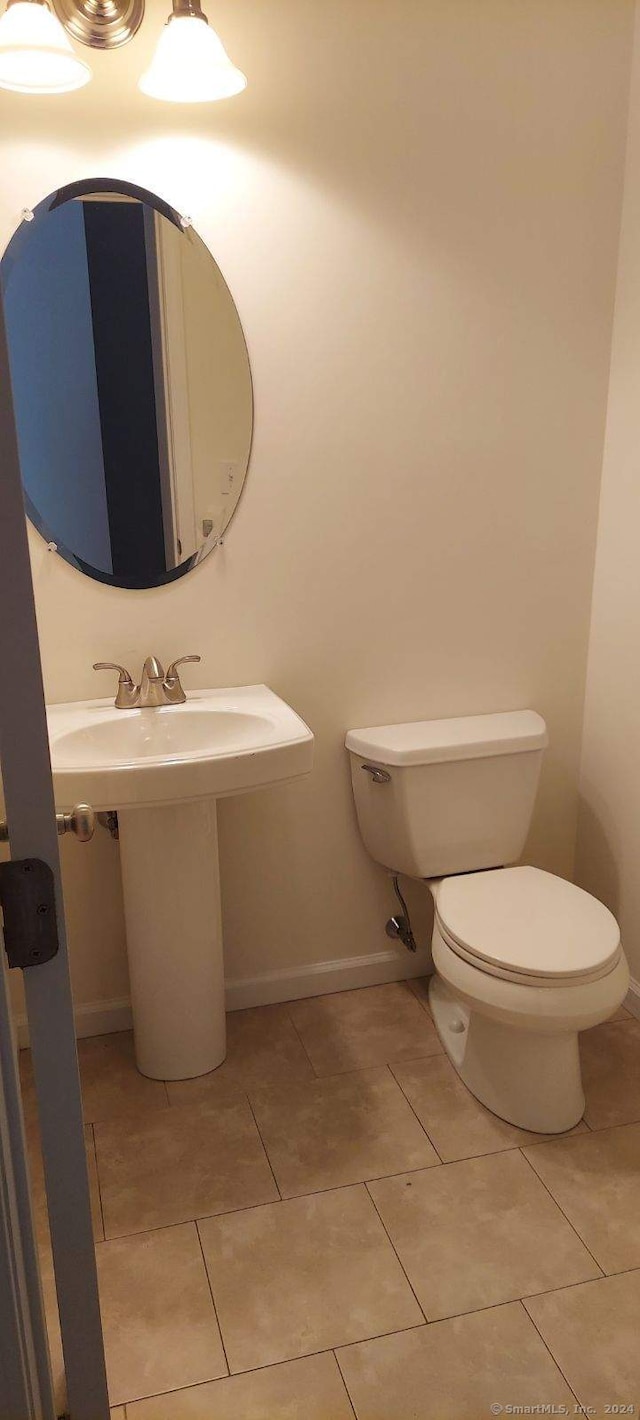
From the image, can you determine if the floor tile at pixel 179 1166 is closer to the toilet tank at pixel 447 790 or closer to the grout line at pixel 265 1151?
the grout line at pixel 265 1151

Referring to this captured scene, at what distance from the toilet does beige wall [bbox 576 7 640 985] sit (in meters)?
0.21

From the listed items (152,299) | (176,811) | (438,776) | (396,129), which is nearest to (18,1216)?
(176,811)

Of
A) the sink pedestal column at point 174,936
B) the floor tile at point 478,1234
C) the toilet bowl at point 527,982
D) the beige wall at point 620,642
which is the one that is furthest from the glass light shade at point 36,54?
the floor tile at point 478,1234

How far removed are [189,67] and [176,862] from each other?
146cm

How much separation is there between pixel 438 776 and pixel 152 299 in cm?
116

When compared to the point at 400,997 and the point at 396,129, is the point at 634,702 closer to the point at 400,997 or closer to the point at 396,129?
the point at 400,997

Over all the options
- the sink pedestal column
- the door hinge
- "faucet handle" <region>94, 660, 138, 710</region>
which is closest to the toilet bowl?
the sink pedestal column

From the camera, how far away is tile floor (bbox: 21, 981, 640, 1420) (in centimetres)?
146

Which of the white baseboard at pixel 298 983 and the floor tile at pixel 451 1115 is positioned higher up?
the white baseboard at pixel 298 983

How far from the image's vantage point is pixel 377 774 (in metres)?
2.20

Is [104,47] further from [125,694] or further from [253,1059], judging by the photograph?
[253,1059]

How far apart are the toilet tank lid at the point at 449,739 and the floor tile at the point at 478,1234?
0.82 metres

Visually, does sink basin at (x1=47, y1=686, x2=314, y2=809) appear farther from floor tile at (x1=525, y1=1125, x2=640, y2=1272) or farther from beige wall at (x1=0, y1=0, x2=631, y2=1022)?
floor tile at (x1=525, y1=1125, x2=640, y2=1272)

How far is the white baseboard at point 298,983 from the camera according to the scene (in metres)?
2.29
